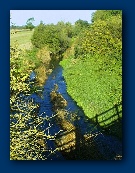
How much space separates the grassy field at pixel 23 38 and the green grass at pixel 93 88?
43 cm

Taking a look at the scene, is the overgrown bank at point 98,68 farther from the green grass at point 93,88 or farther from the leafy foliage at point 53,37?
the leafy foliage at point 53,37

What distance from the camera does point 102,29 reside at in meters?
4.75

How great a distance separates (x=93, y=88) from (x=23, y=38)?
2.53 feet

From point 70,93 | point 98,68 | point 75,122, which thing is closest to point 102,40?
point 98,68

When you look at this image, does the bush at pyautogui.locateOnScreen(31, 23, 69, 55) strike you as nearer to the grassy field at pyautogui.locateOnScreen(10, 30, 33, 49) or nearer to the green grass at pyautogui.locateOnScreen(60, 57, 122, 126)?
the grassy field at pyautogui.locateOnScreen(10, 30, 33, 49)

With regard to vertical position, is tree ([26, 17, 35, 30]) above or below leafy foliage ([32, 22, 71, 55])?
above

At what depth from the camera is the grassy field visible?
4668 millimetres

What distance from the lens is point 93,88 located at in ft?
15.5

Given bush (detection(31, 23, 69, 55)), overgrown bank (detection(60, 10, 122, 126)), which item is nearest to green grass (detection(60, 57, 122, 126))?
overgrown bank (detection(60, 10, 122, 126))

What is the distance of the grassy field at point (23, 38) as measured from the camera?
15.3 ft

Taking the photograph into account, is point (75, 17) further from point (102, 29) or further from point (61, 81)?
point (61, 81)

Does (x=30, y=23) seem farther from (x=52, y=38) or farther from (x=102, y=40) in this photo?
(x=102, y=40)

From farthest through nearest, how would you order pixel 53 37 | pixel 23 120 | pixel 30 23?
pixel 53 37
pixel 30 23
pixel 23 120

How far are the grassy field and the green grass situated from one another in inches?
16.8
